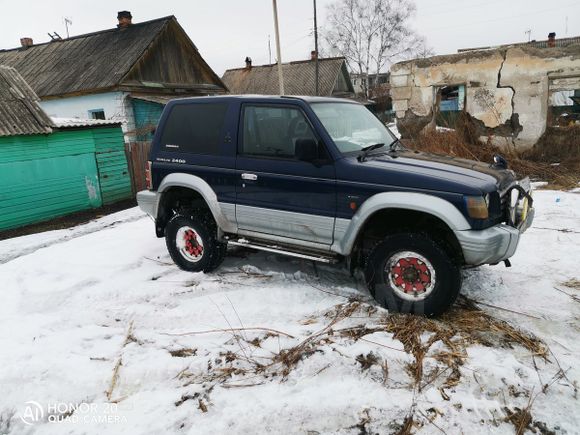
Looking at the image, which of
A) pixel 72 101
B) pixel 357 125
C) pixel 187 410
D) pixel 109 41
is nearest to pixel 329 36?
pixel 109 41

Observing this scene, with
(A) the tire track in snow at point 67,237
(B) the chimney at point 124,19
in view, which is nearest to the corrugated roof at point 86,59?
(B) the chimney at point 124,19

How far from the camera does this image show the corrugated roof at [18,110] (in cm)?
889

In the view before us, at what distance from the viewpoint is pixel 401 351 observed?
3258 millimetres

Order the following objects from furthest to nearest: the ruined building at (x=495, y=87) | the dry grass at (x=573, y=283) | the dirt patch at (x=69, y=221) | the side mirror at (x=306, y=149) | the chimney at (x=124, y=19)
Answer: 1. the chimney at (x=124, y=19)
2. the ruined building at (x=495, y=87)
3. the dirt patch at (x=69, y=221)
4. the dry grass at (x=573, y=283)
5. the side mirror at (x=306, y=149)

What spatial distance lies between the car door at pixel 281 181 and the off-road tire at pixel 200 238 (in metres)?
0.48

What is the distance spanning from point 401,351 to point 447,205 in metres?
1.23

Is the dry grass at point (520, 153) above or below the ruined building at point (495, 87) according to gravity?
below

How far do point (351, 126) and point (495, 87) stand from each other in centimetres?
886

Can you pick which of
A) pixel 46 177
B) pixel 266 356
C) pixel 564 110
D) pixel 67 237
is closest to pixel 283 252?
pixel 266 356

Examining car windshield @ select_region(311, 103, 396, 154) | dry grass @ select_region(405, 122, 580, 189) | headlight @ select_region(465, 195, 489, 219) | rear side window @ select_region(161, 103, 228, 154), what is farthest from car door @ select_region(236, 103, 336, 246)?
dry grass @ select_region(405, 122, 580, 189)

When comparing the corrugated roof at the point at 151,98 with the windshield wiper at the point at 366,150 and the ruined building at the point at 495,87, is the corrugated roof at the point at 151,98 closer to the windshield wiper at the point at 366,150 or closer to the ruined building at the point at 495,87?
the ruined building at the point at 495,87

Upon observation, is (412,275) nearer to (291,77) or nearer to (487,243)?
(487,243)

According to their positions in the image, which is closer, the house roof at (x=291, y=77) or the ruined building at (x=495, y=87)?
the ruined building at (x=495, y=87)

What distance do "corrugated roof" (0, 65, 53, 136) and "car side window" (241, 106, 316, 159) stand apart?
22.2 ft
